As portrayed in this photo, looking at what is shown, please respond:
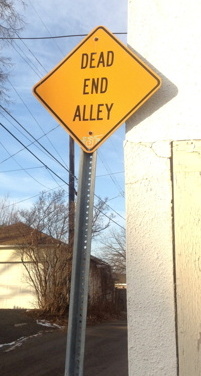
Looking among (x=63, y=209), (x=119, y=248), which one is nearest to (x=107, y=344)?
(x=63, y=209)

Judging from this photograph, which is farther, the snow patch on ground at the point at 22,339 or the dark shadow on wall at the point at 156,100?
the snow patch on ground at the point at 22,339

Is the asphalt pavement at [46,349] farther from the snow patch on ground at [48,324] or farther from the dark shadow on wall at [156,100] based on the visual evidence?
the dark shadow on wall at [156,100]

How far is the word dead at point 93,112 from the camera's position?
2953mm

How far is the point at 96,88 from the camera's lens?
3.01m

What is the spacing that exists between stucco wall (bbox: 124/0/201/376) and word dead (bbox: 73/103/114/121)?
22 centimetres

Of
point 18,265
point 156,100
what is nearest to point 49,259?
point 18,265

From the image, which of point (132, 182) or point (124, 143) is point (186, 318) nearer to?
point (132, 182)

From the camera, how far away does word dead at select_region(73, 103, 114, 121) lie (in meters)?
2.95

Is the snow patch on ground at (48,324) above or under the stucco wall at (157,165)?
under

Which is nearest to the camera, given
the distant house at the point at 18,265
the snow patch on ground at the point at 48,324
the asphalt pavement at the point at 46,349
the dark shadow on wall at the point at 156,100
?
the dark shadow on wall at the point at 156,100

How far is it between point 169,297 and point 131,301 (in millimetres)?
212

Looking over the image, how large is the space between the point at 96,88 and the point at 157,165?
55 centimetres

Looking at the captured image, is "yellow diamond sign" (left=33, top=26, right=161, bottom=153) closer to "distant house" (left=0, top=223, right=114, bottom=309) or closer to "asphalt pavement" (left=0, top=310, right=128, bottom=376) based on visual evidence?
"asphalt pavement" (left=0, top=310, right=128, bottom=376)

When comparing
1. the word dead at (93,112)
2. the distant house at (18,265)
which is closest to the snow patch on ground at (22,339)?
the distant house at (18,265)
